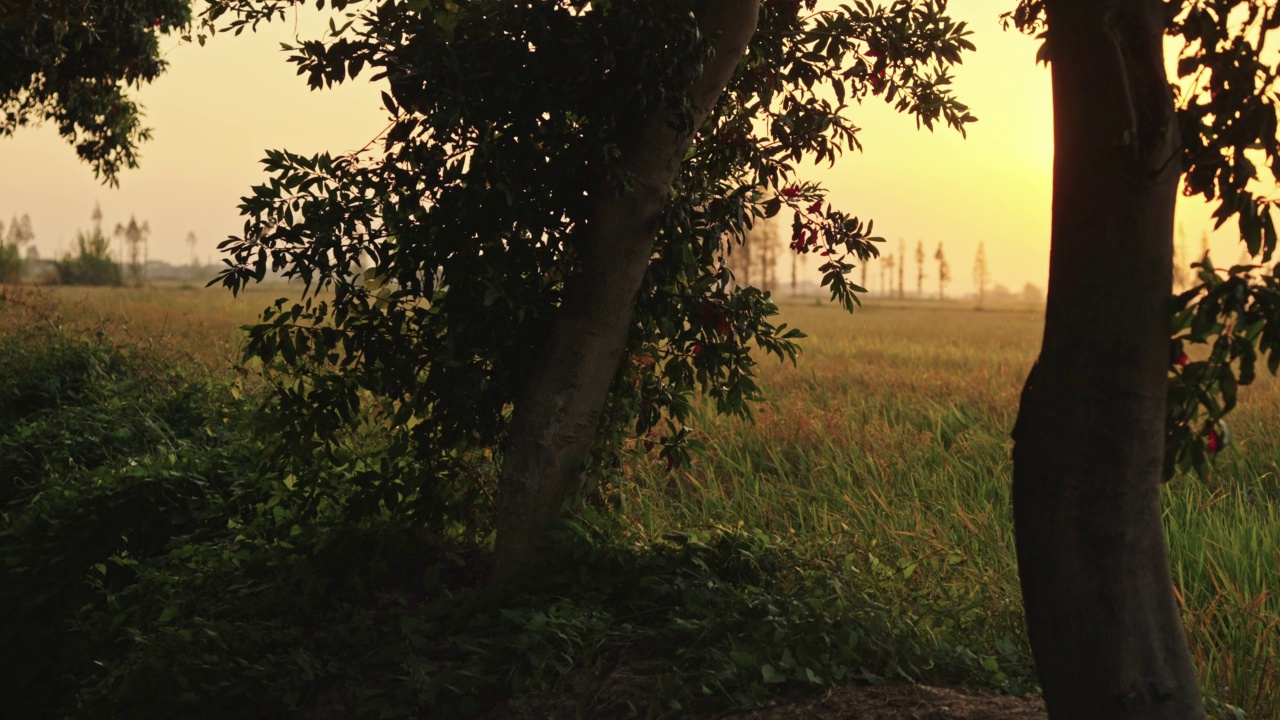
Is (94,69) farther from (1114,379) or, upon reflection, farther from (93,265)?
(93,265)

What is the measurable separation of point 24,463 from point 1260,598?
26.7ft

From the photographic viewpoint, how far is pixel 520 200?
4.82m

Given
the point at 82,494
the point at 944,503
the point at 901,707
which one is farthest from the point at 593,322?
the point at 82,494

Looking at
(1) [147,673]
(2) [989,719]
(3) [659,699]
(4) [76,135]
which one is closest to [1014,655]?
(2) [989,719]

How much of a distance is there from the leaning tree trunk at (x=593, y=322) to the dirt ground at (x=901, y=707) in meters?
1.52

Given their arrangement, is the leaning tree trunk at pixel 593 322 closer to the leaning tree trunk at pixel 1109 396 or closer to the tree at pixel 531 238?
the tree at pixel 531 238

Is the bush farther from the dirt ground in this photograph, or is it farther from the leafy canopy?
the dirt ground

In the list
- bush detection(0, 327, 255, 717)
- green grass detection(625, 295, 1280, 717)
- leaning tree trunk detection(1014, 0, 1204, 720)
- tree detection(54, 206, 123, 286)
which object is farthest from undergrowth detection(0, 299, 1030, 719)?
tree detection(54, 206, 123, 286)

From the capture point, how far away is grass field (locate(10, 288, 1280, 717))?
458 cm

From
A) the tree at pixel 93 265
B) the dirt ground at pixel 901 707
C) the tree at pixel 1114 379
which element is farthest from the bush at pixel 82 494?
the tree at pixel 93 265

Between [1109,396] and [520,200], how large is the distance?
278 cm

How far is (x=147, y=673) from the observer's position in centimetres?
476

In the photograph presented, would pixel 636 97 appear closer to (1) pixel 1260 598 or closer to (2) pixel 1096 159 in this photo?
(2) pixel 1096 159

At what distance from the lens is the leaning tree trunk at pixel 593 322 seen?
4785mm
